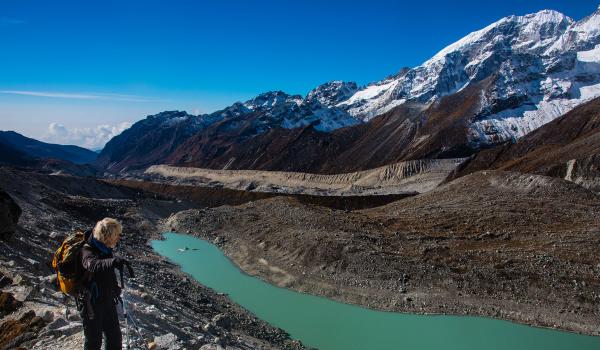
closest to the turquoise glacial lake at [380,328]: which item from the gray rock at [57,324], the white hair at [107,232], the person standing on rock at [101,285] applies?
the gray rock at [57,324]

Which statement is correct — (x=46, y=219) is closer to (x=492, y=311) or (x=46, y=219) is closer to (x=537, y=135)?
(x=492, y=311)

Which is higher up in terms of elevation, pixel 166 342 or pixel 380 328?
pixel 166 342

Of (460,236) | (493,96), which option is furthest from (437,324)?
(493,96)

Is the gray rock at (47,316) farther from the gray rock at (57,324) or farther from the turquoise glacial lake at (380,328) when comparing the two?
the turquoise glacial lake at (380,328)

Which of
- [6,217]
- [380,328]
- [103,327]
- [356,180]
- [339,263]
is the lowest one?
[380,328]

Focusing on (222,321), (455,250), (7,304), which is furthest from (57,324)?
(455,250)

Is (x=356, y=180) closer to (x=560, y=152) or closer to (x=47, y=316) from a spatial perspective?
(x=560, y=152)
